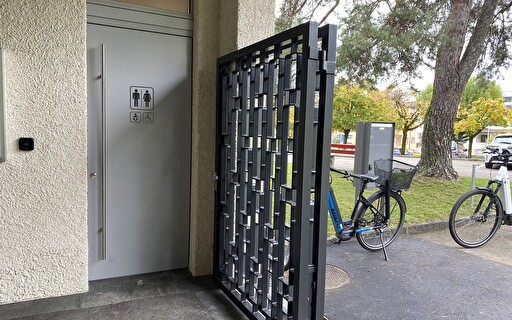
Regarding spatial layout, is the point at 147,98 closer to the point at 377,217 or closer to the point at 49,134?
the point at 49,134

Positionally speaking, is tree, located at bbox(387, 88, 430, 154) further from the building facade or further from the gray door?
the building facade

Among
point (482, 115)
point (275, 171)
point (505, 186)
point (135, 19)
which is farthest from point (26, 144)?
point (482, 115)

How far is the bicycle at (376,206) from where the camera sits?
12.2 feet

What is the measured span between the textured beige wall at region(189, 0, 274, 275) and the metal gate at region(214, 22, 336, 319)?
22cm

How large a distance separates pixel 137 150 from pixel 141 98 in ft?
1.43

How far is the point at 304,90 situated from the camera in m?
1.75

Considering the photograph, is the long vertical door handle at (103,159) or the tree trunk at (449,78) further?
the tree trunk at (449,78)

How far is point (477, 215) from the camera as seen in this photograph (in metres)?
4.18

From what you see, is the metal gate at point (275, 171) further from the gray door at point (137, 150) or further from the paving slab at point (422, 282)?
the paving slab at point (422, 282)

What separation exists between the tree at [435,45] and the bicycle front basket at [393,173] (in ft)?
9.24

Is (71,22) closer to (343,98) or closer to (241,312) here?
(241,312)

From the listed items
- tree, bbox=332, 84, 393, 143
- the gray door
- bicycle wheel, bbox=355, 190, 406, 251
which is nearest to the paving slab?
bicycle wheel, bbox=355, 190, 406, 251

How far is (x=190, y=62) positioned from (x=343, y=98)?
10513 mm

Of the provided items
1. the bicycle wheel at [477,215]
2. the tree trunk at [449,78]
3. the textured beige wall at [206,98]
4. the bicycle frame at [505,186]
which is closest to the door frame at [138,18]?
the textured beige wall at [206,98]
